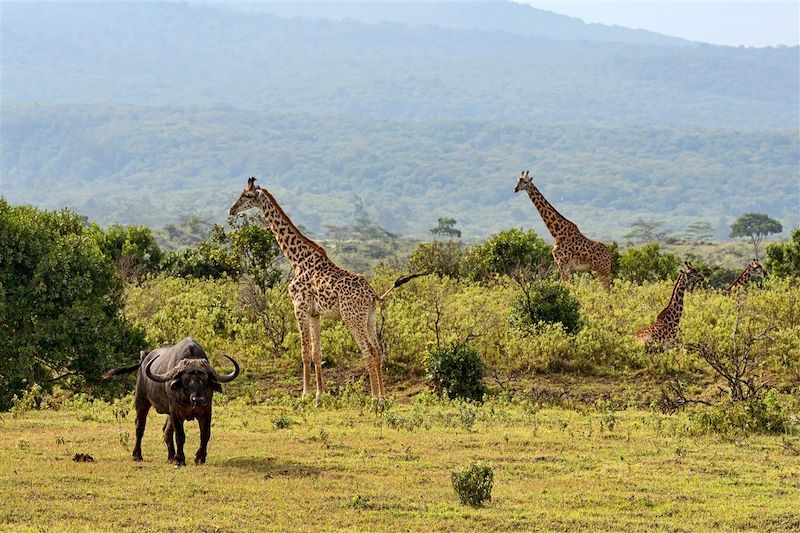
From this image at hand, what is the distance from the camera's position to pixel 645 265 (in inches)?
1426

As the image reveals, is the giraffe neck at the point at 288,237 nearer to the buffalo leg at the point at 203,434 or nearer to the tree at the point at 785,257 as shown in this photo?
the buffalo leg at the point at 203,434

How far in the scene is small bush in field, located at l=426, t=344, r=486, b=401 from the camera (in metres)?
20.1

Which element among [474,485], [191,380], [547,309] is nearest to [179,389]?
[191,380]

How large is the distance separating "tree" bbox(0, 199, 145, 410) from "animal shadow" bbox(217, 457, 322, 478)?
19.7 ft

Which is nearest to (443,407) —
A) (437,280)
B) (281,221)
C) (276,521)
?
(281,221)

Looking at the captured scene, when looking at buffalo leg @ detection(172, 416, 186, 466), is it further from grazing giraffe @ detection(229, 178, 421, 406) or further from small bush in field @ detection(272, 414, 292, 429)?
grazing giraffe @ detection(229, 178, 421, 406)

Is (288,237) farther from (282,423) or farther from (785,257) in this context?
(785,257)

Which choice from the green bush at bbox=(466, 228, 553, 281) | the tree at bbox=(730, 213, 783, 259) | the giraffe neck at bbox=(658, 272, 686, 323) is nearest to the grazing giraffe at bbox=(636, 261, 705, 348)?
the giraffe neck at bbox=(658, 272, 686, 323)

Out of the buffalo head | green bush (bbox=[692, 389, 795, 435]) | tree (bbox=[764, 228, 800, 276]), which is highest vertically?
tree (bbox=[764, 228, 800, 276])

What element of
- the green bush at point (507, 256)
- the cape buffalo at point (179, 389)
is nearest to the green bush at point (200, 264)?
the green bush at point (507, 256)

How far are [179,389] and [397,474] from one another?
8.08 ft

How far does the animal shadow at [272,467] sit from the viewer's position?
1345 centimetres

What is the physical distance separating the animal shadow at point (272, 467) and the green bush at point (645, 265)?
22802 mm

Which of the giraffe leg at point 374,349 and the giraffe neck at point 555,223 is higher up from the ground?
the giraffe neck at point 555,223
